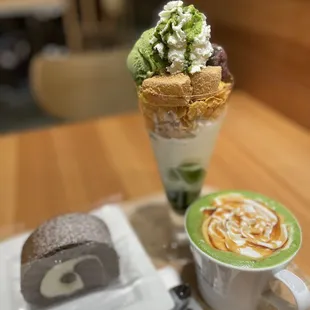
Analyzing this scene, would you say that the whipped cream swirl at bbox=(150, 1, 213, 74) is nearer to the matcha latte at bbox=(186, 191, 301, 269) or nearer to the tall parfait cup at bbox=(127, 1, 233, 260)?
the tall parfait cup at bbox=(127, 1, 233, 260)

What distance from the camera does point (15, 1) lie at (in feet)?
8.18

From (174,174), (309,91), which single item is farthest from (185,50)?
(309,91)

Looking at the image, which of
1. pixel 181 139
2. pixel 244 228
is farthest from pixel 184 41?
pixel 244 228

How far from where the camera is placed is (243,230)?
1.58 ft

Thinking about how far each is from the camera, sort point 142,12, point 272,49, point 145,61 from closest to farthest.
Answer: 1. point 145,61
2. point 272,49
3. point 142,12

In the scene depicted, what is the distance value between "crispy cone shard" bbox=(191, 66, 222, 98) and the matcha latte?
0.14m

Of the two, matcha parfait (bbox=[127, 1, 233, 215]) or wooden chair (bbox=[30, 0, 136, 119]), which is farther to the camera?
wooden chair (bbox=[30, 0, 136, 119])

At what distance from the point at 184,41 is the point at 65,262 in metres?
0.29

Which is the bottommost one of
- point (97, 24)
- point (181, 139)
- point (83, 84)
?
point (97, 24)

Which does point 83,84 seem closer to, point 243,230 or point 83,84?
point 83,84

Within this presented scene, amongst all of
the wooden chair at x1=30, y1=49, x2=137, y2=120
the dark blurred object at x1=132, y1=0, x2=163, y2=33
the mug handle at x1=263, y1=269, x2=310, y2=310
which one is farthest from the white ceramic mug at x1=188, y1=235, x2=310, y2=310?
the dark blurred object at x1=132, y1=0, x2=163, y2=33

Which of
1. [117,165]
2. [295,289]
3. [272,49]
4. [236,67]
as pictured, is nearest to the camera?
[295,289]

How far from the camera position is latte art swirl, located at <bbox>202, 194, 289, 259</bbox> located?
457 millimetres

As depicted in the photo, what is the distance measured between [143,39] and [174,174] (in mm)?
184
